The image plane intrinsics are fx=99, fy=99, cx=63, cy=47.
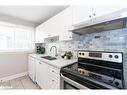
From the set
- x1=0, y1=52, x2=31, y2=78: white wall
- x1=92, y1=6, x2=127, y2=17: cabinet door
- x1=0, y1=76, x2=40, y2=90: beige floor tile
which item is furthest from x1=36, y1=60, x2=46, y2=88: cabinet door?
x1=92, y1=6, x2=127, y2=17: cabinet door

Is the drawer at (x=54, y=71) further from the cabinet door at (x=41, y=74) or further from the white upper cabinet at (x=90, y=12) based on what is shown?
the white upper cabinet at (x=90, y=12)

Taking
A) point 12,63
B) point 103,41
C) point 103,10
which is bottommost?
point 12,63

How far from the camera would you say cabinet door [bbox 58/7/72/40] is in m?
1.98

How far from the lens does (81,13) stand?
1.64 m

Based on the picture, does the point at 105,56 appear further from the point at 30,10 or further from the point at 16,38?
the point at 16,38

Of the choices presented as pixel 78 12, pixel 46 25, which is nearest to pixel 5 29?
pixel 46 25

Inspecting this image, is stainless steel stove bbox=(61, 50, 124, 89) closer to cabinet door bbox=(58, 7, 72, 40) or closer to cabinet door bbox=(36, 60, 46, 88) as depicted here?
cabinet door bbox=(58, 7, 72, 40)

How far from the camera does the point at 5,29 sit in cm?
336

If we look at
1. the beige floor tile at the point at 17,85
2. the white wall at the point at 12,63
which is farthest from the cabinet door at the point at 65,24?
the white wall at the point at 12,63

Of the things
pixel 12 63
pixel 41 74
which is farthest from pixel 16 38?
pixel 41 74

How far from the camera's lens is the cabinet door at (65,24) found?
6.48 feet

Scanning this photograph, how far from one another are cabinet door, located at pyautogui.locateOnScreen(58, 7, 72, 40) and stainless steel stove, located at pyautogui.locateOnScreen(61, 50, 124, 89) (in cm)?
58

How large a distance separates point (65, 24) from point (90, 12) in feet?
2.43
